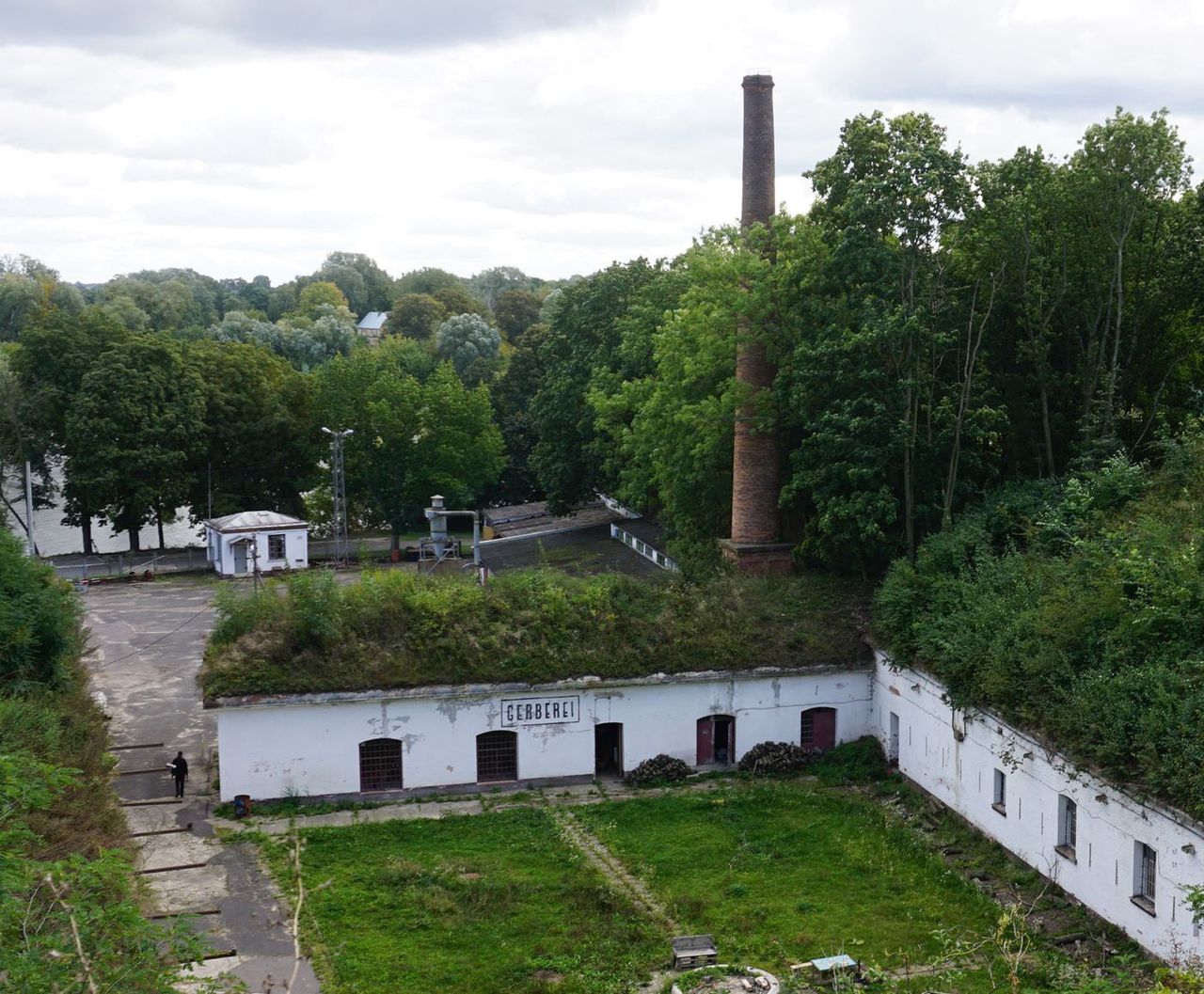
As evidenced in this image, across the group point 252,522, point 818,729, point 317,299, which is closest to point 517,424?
point 252,522

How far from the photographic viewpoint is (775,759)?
79.5ft

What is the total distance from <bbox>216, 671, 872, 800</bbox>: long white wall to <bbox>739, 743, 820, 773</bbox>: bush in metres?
0.22

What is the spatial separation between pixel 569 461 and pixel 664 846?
26.6 meters

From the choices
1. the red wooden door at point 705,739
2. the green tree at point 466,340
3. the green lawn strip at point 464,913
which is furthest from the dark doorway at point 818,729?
the green tree at point 466,340

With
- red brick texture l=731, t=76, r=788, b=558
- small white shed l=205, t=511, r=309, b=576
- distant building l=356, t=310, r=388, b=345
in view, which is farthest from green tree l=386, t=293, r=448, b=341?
red brick texture l=731, t=76, r=788, b=558

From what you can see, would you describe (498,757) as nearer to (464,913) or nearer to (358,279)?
(464,913)

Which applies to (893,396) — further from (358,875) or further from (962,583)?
(358,875)

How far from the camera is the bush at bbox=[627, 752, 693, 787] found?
23.6 m

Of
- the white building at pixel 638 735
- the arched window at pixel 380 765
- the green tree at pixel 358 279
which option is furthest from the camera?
the green tree at pixel 358 279

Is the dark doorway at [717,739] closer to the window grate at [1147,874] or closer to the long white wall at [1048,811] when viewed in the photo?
the long white wall at [1048,811]

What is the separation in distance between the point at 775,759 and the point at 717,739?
4.20ft

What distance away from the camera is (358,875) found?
19188 mm

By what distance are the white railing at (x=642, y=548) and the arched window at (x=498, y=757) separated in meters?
10.8

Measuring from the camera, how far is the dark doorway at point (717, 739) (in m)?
24.4
